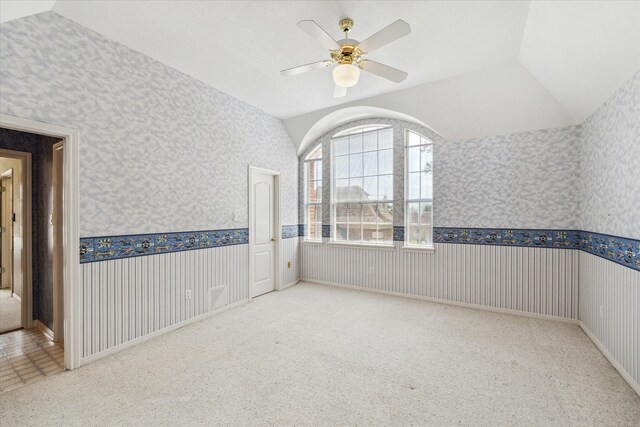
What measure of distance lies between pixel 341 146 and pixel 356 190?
0.84 meters

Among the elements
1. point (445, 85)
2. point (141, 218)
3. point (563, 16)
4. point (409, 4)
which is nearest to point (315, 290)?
point (141, 218)

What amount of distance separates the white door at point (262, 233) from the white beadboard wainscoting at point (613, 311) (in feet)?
13.3

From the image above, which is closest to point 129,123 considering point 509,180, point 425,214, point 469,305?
point 425,214

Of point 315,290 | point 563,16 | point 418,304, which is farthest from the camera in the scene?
point 315,290

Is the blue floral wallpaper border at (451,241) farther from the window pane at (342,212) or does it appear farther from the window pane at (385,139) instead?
the window pane at (385,139)

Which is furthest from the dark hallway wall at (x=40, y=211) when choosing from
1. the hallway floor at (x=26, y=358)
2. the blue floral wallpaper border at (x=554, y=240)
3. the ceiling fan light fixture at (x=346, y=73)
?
the blue floral wallpaper border at (x=554, y=240)

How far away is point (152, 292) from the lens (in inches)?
125

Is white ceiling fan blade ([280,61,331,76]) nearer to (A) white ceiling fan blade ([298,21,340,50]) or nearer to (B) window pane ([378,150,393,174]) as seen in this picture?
(A) white ceiling fan blade ([298,21,340,50])

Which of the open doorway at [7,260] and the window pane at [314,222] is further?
the window pane at [314,222]

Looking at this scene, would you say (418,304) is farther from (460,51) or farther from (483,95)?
(460,51)

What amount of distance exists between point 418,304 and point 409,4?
11.8ft

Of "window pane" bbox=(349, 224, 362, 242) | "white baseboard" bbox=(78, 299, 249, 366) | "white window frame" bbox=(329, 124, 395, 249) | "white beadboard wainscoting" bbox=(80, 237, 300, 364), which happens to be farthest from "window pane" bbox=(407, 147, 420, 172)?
"white baseboard" bbox=(78, 299, 249, 366)

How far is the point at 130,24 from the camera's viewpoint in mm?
2633

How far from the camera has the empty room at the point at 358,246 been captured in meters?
2.21
